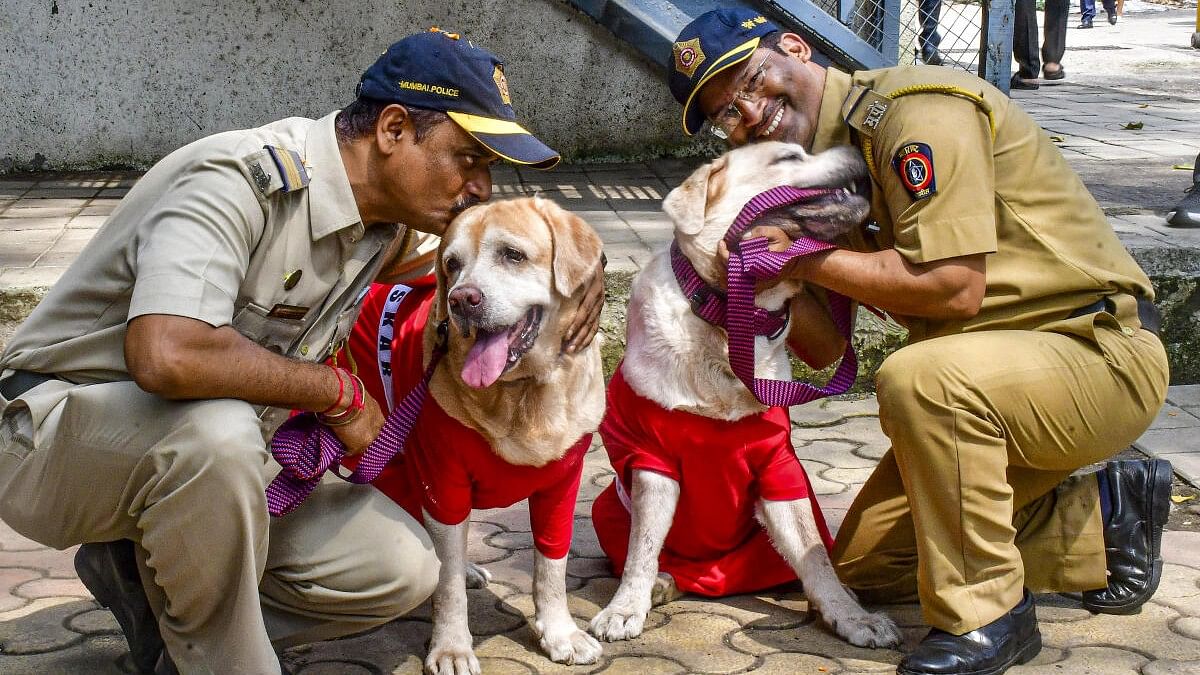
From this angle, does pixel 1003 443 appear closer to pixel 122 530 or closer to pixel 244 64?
pixel 122 530

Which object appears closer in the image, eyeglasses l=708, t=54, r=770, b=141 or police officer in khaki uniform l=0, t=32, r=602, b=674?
police officer in khaki uniform l=0, t=32, r=602, b=674

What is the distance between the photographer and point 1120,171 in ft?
23.5

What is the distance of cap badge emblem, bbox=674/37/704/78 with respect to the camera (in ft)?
11.0

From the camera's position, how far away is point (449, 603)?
121 inches

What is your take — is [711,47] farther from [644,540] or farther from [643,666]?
[643,666]

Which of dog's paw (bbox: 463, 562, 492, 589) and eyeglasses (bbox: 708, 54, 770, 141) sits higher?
eyeglasses (bbox: 708, 54, 770, 141)

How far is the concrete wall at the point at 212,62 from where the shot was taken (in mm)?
7332

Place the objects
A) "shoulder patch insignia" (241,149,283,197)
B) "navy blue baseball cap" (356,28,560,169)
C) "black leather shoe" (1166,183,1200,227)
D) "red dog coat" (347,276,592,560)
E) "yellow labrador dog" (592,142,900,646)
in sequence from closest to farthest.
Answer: "shoulder patch insignia" (241,149,283,197) < "navy blue baseball cap" (356,28,560,169) < "red dog coat" (347,276,592,560) < "yellow labrador dog" (592,142,900,646) < "black leather shoe" (1166,183,1200,227)

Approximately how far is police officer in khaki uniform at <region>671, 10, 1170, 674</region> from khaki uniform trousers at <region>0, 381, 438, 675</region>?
1.26 m

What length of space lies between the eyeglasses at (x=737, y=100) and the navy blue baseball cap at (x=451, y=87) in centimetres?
74

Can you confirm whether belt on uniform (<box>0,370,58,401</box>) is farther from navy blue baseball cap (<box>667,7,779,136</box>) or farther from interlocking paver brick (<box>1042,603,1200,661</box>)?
interlocking paver brick (<box>1042,603,1200,661</box>)

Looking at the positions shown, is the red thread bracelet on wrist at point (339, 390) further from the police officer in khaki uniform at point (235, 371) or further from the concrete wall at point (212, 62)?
the concrete wall at point (212, 62)

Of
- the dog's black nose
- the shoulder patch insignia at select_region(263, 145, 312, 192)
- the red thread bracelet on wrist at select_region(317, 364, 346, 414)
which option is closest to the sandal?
the dog's black nose

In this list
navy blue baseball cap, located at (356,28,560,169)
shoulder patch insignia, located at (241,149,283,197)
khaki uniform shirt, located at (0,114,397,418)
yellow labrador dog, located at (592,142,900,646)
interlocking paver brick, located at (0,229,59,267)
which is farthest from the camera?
interlocking paver brick, located at (0,229,59,267)
